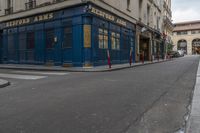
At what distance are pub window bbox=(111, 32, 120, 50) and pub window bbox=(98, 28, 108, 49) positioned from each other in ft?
4.22

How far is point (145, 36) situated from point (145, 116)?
26.9m

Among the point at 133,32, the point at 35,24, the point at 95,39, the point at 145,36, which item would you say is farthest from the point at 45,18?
the point at 145,36

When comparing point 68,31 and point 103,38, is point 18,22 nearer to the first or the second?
point 68,31

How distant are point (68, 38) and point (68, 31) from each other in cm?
51

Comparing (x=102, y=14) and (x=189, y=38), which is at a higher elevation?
(x=189, y=38)

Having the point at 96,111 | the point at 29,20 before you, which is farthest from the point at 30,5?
the point at 96,111

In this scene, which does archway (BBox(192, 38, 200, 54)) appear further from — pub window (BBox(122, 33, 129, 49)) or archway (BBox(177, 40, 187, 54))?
pub window (BBox(122, 33, 129, 49))

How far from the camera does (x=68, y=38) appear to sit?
17.7 m

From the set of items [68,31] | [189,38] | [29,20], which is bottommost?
[68,31]

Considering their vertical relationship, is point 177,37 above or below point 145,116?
above

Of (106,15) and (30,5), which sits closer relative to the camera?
(106,15)

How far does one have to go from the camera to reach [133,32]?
25781 millimetres

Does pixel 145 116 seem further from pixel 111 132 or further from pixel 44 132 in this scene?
pixel 44 132

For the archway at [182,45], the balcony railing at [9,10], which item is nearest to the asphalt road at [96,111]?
the balcony railing at [9,10]
